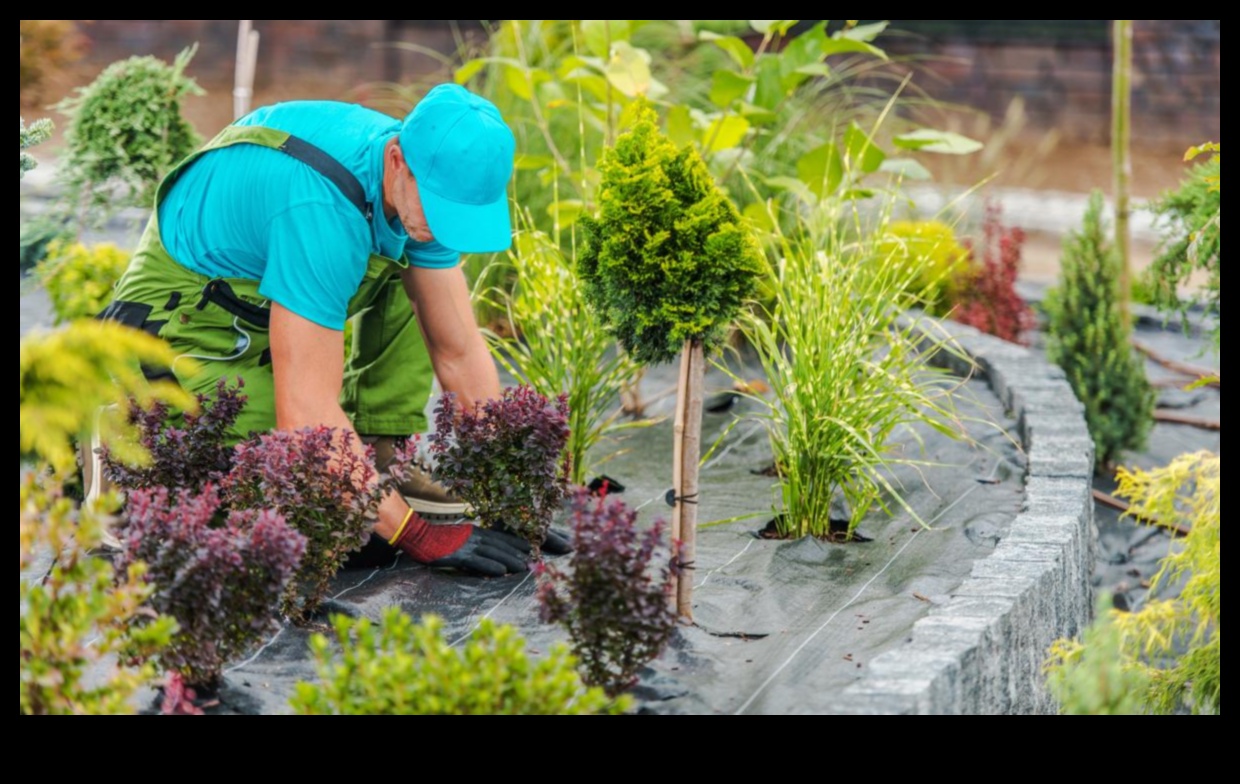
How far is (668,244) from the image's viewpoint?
10.0ft

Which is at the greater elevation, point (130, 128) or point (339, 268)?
point (130, 128)

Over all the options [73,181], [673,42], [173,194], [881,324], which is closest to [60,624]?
[173,194]

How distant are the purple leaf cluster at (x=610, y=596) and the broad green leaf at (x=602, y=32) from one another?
8.17 feet

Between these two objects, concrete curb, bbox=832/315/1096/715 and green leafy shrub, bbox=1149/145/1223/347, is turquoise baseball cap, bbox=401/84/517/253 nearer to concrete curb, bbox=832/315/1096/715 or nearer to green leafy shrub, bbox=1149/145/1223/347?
concrete curb, bbox=832/315/1096/715

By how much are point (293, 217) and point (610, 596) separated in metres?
1.15

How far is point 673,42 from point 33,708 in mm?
4760

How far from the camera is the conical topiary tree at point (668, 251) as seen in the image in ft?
9.93

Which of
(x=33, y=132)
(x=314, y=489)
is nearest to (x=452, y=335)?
(x=314, y=489)

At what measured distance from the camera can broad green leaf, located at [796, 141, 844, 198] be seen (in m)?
4.74

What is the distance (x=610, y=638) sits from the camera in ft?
8.77

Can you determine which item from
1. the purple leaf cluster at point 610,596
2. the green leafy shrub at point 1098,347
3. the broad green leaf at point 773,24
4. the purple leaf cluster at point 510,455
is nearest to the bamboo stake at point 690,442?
the purple leaf cluster at point 510,455

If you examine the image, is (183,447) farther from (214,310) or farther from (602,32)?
(602,32)

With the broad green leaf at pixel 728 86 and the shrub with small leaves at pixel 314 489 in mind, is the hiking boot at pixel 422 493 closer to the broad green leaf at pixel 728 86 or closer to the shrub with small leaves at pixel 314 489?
the shrub with small leaves at pixel 314 489

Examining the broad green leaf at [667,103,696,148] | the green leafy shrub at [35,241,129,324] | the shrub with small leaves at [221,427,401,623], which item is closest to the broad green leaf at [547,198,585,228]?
the broad green leaf at [667,103,696,148]
